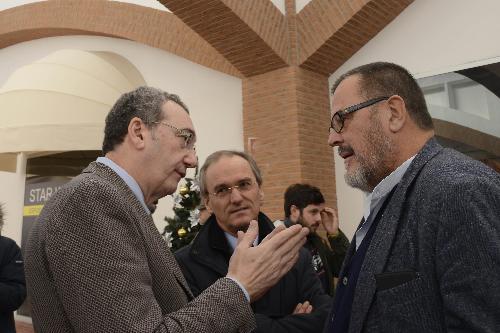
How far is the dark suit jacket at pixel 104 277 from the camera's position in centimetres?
121

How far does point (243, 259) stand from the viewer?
1.47 m

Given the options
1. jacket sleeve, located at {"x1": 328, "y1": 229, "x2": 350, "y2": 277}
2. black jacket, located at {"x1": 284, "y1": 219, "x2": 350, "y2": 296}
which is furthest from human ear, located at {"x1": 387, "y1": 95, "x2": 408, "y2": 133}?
jacket sleeve, located at {"x1": 328, "y1": 229, "x2": 350, "y2": 277}

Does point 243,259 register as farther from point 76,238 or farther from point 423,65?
point 423,65

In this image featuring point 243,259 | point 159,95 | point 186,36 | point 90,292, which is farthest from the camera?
A: point 186,36

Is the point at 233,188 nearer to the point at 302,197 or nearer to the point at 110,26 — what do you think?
the point at 302,197

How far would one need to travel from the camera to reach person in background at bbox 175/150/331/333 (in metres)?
2.07

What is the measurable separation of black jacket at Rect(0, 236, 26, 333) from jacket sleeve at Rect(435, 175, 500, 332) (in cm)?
304

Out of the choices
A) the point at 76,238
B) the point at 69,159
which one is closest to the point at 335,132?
the point at 76,238

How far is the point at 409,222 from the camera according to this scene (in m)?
1.30

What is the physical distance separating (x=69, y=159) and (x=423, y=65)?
22.1 ft

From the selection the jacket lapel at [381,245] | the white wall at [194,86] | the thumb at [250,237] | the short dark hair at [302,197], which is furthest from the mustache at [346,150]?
the white wall at [194,86]

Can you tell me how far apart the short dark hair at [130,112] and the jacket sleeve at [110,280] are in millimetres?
356

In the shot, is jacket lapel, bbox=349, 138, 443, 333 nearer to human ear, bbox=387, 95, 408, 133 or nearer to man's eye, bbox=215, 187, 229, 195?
human ear, bbox=387, 95, 408, 133

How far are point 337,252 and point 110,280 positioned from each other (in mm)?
3350
